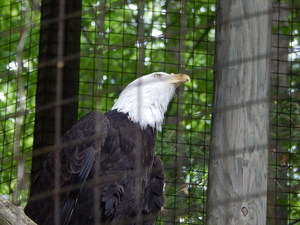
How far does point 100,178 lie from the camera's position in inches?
175

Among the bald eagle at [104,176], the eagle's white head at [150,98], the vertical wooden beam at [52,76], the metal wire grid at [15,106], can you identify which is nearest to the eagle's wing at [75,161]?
the bald eagle at [104,176]

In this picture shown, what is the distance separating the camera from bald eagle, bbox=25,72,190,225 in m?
4.46

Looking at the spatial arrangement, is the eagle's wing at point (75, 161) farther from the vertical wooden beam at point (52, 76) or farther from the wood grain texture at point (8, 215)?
the wood grain texture at point (8, 215)

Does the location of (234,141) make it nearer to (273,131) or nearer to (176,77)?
(176,77)

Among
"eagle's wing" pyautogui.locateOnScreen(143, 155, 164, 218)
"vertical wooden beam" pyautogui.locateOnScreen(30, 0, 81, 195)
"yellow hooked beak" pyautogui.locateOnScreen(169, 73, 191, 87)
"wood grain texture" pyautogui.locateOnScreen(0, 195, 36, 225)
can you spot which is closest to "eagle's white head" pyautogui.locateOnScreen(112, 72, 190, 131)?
"yellow hooked beak" pyautogui.locateOnScreen(169, 73, 191, 87)

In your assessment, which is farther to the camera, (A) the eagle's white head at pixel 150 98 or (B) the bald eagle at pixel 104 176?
(A) the eagle's white head at pixel 150 98

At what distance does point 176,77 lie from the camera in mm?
5004

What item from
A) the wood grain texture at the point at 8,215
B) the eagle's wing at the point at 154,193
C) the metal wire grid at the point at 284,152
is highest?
the metal wire grid at the point at 284,152

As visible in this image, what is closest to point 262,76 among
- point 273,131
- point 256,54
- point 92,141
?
point 256,54

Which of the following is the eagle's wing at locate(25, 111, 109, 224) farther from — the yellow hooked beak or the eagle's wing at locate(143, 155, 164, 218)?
the yellow hooked beak

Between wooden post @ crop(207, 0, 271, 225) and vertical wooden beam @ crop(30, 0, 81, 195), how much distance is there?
1597 millimetres

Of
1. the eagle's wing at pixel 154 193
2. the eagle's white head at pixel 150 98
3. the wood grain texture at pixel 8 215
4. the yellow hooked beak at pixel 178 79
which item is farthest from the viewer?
the yellow hooked beak at pixel 178 79

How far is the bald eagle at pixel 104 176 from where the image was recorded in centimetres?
446

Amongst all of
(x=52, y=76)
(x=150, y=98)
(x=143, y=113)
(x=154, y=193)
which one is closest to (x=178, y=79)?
(x=150, y=98)
